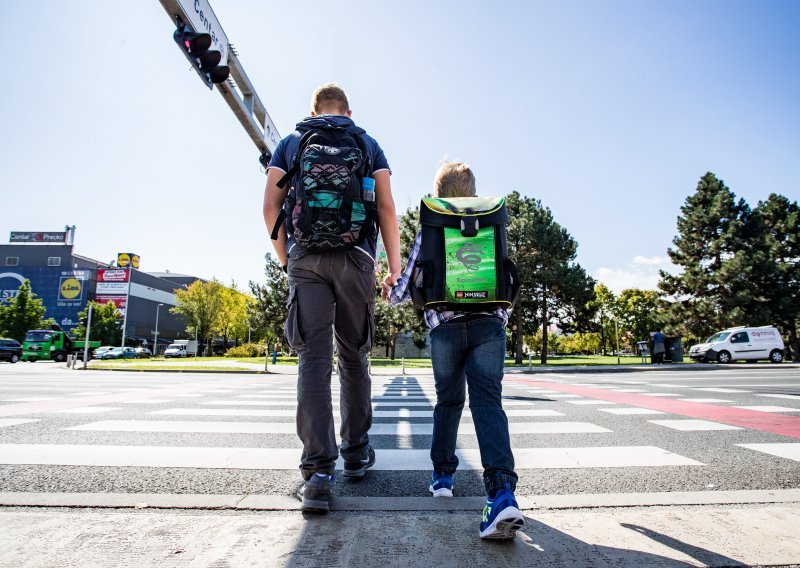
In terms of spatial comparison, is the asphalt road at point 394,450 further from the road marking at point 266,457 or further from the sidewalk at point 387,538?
the sidewalk at point 387,538

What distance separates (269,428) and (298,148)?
303cm

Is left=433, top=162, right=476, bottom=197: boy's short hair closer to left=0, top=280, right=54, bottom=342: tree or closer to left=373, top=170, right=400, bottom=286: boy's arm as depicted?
left=373, top=170, right=400, bottom=286: boy's arm

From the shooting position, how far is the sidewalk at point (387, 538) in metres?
1.62

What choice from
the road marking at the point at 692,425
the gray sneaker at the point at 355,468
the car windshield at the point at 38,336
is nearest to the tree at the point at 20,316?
the car windshield at the point at 38,336

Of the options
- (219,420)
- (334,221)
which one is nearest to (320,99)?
(334,221)

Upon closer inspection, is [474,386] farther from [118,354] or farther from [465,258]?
[118,354]

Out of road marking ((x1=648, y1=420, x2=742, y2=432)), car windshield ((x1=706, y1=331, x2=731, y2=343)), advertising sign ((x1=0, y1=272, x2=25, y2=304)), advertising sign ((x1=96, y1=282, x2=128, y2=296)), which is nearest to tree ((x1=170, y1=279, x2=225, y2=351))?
advertising sign ((x1=96, y1=282, x2=128, y2=296))

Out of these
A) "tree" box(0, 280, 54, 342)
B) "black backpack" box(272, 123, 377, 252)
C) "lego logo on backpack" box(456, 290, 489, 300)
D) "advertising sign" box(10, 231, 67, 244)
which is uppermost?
"advertising sign" box(10, 231, 67, 244)

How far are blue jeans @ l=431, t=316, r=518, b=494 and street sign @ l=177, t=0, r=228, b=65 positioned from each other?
6.34m

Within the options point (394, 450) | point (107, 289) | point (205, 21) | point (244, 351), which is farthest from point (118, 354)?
point (394, 450)

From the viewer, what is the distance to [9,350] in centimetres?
3142

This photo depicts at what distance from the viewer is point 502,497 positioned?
1.91 meters

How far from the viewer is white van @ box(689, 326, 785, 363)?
93.9ft

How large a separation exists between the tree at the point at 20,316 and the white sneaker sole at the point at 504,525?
209 feet
